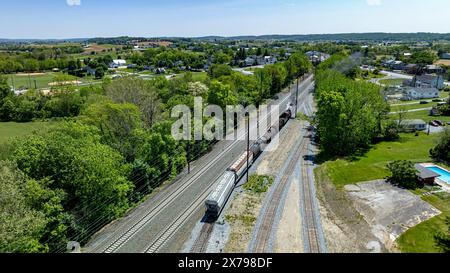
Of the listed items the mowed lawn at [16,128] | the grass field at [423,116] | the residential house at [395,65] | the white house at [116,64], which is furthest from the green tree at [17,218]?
the residential house at [395,65]

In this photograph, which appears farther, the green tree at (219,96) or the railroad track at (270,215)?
the green tree at (219,96)

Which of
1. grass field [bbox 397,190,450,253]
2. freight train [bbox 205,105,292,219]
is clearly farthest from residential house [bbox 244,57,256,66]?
grass field [bbox 397,190,450,253]

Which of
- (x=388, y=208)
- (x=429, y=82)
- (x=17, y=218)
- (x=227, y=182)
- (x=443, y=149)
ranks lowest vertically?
(x=388, y=208)

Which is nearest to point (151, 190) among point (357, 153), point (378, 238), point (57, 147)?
point (57, 147)

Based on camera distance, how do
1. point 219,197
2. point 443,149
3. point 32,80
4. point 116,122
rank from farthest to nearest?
1. point 32,80
2. point 443,149
3. point 116,122
4. point 219,197

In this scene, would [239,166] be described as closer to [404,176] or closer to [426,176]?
[404,176]

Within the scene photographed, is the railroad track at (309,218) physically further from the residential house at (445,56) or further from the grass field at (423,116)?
the residential house at (445,56)

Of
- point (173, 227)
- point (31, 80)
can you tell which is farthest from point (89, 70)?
point (173, 227)
